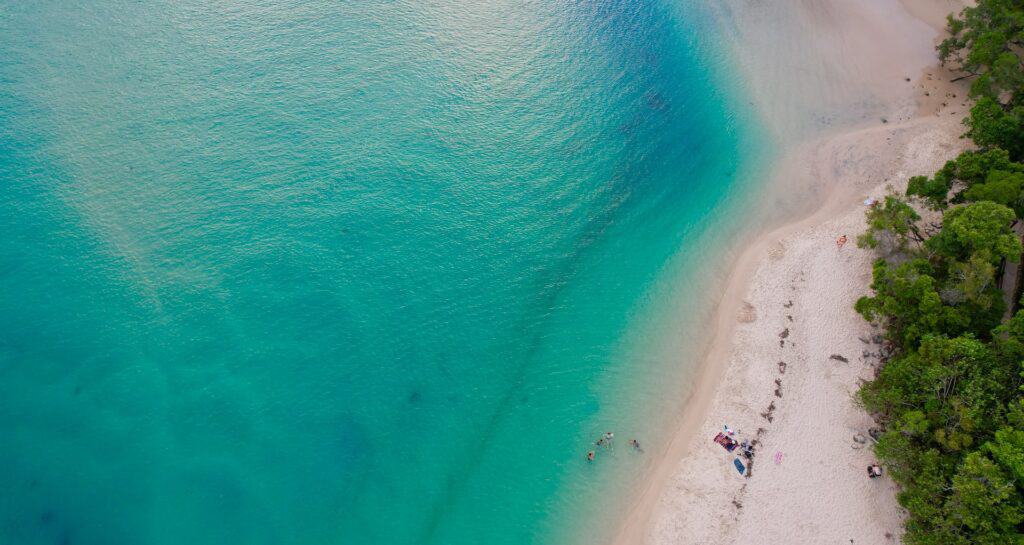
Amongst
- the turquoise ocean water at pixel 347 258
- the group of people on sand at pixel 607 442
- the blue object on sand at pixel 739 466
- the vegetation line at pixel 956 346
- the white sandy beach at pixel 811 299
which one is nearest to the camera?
the vegetation line at pixel 956 346

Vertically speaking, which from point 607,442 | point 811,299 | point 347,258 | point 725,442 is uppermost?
point 347,258

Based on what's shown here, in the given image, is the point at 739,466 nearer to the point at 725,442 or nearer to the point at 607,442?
the point at 725,442

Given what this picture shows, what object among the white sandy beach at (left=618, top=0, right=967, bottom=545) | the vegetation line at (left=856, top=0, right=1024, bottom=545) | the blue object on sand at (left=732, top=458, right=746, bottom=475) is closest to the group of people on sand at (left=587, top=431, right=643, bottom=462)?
the white sandy beach at (left=618, top=0, right=967, bottom=545)

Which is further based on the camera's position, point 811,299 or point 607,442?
point 811,299

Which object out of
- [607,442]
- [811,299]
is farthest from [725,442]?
[811,299]

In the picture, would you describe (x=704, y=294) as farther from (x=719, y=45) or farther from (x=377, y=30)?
(x=377, y=30)

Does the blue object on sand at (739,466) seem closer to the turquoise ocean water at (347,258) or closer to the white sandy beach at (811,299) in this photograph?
the white sandy beach at (811,299)

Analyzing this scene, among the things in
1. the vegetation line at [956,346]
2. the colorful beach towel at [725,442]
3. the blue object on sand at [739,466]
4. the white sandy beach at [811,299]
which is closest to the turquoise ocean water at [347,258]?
the white sandy beach at [811,299]
